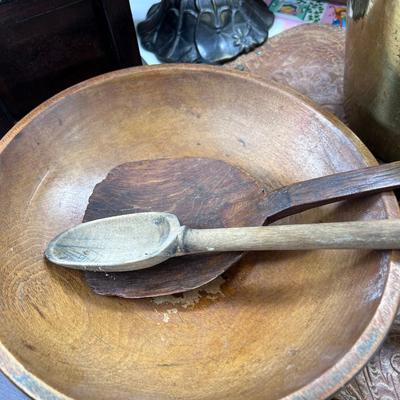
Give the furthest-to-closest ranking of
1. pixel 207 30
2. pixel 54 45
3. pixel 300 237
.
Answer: pixel 207 30, pixel 54 45, pixel 300 237

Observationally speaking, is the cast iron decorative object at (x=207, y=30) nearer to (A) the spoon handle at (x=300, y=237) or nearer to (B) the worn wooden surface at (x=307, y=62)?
(B) the worn wooden surface at (x=307, y=62)

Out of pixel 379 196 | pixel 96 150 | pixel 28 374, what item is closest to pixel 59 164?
pixel 96 150

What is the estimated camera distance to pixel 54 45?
2.58 ft

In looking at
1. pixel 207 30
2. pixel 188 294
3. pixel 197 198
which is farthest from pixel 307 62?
pixel 188 294

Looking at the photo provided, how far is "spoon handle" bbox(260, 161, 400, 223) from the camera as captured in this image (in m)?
0.53

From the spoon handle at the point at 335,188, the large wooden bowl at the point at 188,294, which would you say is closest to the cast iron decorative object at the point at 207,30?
the large wooden bowl at the point at 188,294

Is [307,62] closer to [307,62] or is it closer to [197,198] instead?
[307,62]

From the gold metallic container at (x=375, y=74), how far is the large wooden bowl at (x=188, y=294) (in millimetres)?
81

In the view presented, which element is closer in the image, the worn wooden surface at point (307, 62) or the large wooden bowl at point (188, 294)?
the large wooden bowl at point (188, 294)

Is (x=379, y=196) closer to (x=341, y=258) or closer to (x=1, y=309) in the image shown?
(x=341, y=258)

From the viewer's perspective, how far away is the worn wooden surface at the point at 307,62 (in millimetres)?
832

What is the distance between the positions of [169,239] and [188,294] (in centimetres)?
8

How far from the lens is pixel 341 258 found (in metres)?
0.56

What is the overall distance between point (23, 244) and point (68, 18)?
37 cm
